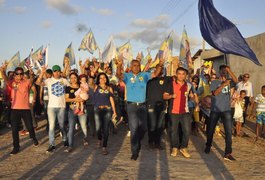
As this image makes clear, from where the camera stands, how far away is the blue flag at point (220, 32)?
7012 millimetres

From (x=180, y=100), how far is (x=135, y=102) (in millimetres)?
949

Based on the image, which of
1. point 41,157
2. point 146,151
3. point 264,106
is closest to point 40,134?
point 41,157

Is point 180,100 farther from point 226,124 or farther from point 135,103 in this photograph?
point 226,124

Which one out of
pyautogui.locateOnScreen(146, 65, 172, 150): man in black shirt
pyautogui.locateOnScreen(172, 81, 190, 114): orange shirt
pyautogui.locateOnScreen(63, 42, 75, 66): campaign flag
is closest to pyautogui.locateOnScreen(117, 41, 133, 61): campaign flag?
pyautogui.locateOnScreen(63, 42, 75, 66): campaign flag

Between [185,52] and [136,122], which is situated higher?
[185,52]

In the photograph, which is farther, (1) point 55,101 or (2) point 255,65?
(2) point 255,65

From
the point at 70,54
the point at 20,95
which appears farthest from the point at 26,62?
the point at 20,95

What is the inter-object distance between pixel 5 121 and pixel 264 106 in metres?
8.34

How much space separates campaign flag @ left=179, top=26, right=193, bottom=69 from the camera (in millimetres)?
11312

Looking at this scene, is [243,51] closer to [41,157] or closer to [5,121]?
[41,157]

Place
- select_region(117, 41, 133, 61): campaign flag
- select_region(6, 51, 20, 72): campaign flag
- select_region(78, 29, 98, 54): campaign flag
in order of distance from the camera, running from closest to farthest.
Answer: select_region(6, 51, 20, 72): campaign flag, select_region(78, 29, 98, 54): campaign flag, select_region(117, 41, 133, 61): campaign flag

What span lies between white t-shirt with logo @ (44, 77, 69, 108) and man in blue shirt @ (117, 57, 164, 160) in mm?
1420

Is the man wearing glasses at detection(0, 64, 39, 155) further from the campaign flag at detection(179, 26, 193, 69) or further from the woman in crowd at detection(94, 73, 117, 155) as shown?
the campaign flag at detection(179, 26, 193, 69)

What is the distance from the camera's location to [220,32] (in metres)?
7.22
